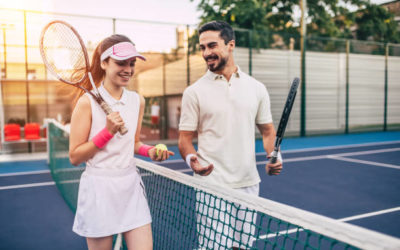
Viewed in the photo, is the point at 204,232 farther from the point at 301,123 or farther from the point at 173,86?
the point at 301,123

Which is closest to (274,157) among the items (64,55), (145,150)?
(145,150)

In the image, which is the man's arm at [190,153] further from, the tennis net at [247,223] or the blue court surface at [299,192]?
the blue court surface at [299,192]

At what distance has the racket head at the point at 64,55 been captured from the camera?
7.41 ft

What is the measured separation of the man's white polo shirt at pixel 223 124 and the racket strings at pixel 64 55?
2.31 feet

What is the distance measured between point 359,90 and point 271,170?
14941 mm

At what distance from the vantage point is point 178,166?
8.35 m

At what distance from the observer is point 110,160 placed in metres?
1.89

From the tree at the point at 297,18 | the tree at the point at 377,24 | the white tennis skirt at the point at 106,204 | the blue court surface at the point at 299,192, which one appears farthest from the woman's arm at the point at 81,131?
the tree at the point at 377,24

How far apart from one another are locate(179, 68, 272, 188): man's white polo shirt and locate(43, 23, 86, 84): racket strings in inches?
27.7

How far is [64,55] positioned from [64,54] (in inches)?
1.2

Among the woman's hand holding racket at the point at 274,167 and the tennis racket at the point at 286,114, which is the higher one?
the tennis racket at the point at 286,114

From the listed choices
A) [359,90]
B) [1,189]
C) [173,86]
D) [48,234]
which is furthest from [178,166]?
[359,90]

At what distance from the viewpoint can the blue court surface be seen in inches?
169

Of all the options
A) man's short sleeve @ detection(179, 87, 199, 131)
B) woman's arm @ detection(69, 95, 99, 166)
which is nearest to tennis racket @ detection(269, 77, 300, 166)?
man's short sleeve @ detection(179, 87, 199, 131)
